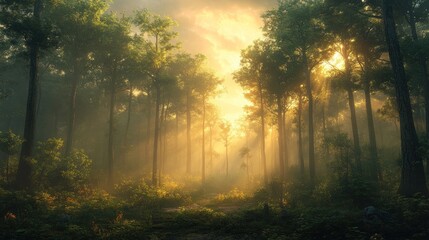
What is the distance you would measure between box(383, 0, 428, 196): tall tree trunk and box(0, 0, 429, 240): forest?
5 cm

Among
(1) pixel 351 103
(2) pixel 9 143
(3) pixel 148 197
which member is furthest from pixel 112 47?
(1) pixel 351 103

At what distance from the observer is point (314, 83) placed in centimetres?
3241

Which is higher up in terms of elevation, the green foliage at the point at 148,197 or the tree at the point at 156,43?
the tree at the point at 156,43

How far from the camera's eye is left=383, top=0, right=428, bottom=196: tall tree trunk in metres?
13.9

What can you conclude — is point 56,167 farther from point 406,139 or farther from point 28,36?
point 406,139

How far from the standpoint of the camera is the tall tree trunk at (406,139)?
13.9 m

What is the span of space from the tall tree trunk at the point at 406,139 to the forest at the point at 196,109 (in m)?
0.05

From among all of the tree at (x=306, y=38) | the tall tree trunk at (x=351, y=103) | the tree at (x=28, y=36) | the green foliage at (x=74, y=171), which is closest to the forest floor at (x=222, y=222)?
the tree at (x=28, y=36)

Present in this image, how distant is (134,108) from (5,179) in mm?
34915

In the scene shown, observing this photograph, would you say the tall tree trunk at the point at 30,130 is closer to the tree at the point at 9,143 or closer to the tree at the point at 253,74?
the tree at the point at 9,143

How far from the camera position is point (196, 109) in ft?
157

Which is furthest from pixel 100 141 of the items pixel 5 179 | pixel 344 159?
pixel 344 159

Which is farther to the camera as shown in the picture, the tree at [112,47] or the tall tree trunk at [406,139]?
the tree at [112,47]

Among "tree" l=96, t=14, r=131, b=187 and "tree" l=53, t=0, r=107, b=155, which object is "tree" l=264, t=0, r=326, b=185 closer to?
"tree" l=96, t=14, r=131, b=187
